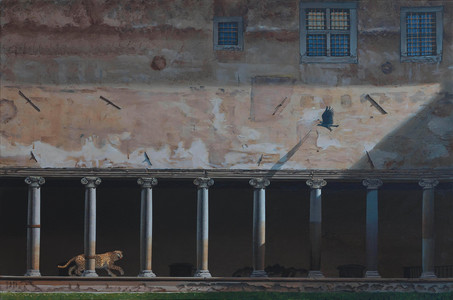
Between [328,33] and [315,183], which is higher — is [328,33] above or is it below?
above

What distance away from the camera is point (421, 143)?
31.3 meters

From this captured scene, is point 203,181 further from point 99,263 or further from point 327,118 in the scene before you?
point 327,118

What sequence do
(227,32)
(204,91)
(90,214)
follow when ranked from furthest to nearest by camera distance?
(227,32) < (204,91) < (90,214)

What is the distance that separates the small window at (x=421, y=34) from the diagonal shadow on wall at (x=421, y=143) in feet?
3.77

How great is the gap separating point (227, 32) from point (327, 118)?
11.6 ft

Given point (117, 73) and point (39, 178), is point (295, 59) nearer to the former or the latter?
point (117, 73)

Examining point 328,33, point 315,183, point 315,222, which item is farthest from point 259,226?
point 328,33

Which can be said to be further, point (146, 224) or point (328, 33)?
point (328, 33)

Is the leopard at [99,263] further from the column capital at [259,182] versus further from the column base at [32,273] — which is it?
the column capital at [259,182]

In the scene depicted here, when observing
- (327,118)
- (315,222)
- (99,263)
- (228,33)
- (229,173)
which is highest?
(228,33)

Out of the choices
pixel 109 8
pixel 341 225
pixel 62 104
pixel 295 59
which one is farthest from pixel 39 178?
pixel 341 225

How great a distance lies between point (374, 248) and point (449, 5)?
22.5 ft

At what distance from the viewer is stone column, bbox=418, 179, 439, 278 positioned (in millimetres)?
30953

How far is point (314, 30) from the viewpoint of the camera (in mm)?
31453
